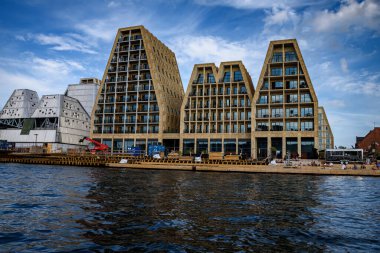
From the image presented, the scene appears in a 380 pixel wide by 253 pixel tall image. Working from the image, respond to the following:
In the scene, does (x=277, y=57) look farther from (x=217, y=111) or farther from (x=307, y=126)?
(x=217, y=111)

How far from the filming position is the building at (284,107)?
7919 cm

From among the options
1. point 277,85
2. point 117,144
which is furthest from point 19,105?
point 277,85

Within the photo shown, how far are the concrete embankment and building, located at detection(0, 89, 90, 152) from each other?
5539cm

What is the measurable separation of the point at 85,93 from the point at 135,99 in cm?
3919

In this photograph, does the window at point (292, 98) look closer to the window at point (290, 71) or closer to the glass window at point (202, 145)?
the window at point (290, 71)

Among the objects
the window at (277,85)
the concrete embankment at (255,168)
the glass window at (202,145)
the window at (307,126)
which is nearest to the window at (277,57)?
the window at (277,85)

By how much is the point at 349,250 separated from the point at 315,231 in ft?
8.40

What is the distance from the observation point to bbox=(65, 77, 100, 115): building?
12838cm

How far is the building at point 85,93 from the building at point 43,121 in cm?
367

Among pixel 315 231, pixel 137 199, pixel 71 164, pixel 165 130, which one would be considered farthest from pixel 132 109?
pixel 315 231

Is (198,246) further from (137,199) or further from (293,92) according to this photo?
(293,92)

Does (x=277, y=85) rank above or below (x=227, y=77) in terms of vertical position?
below

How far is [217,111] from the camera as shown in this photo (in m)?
90.7

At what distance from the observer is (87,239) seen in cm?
1083
